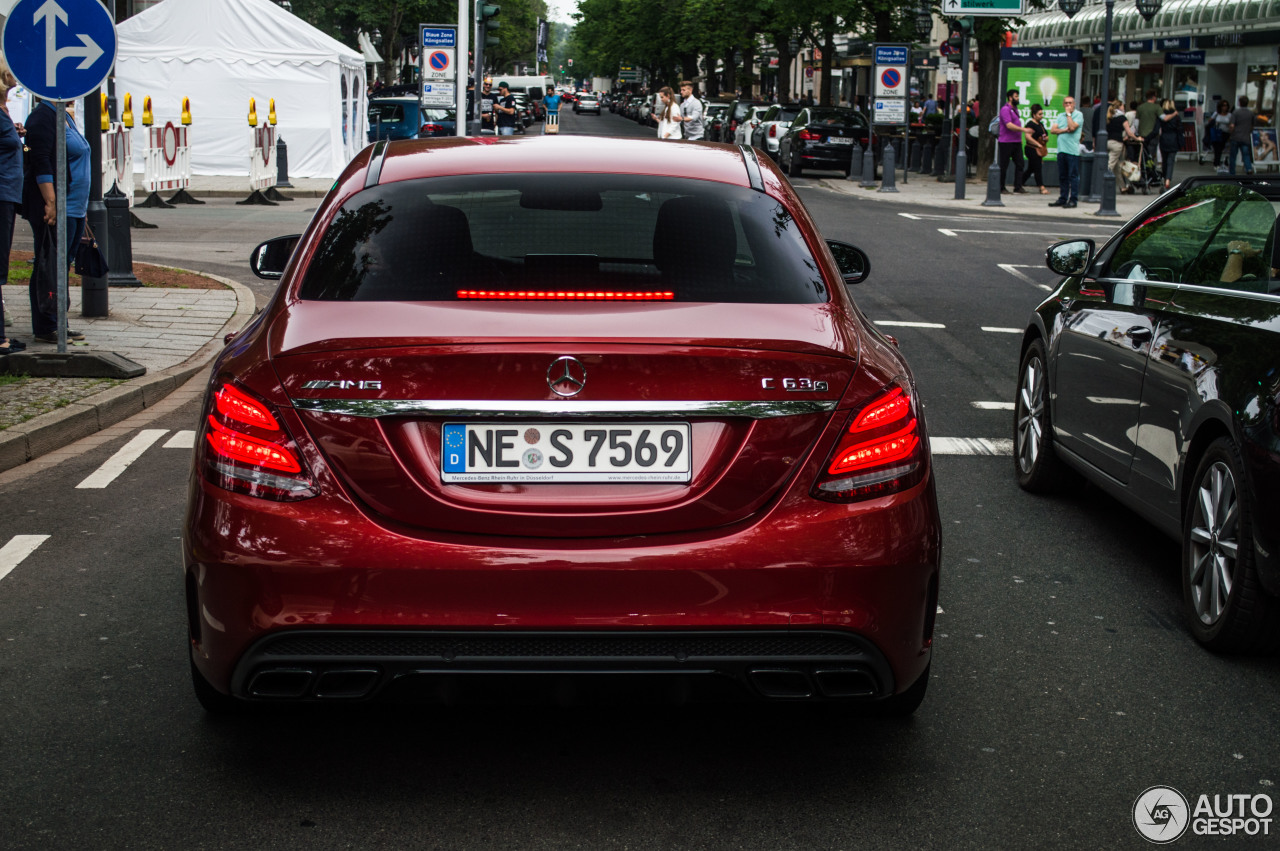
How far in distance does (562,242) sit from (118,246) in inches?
426

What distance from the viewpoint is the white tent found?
3047 centimetres

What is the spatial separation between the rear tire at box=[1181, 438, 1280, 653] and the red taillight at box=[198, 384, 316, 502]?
8.98 ft

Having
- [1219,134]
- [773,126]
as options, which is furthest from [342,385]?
[1219,134]

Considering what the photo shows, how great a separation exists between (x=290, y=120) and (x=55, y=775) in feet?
93.6

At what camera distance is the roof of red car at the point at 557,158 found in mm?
4316

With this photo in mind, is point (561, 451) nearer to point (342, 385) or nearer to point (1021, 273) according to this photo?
point (342, 385)

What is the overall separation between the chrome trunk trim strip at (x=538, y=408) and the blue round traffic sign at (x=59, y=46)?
269 inches

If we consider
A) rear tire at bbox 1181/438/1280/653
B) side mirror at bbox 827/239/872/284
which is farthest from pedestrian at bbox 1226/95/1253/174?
rear tire at bbox 1181/438/1280/653

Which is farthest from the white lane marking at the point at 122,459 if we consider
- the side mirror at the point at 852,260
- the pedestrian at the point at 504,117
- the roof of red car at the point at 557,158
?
the pedestrian at the point at 504,117

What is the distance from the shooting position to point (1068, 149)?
27.7 meters

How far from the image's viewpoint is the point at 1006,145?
3050 cm

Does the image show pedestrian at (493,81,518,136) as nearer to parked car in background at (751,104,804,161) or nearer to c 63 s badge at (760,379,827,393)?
parked car in background at (751,104,804,161)

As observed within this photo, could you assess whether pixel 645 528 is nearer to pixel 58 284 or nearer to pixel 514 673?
pixel 514 673

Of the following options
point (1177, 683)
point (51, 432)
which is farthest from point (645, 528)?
point (51, 432)
